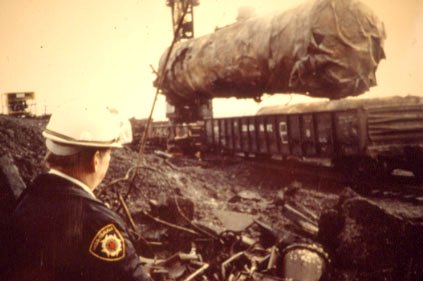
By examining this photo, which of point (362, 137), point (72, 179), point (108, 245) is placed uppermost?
point (72, 179)

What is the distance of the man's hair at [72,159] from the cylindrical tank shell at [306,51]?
6207 millimetres

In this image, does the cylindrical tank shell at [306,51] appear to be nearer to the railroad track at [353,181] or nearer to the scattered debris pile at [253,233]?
the railroad track at [353,181]

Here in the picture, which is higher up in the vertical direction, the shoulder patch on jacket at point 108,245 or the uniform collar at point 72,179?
the uniform collar at point 72,179

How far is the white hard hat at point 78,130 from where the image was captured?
70.6 inches

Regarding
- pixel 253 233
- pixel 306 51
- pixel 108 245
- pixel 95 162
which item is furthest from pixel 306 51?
pixel 108 245

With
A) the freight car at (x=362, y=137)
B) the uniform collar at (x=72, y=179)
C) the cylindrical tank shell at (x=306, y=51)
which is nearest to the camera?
the uniform collar at (x=72, y=179)

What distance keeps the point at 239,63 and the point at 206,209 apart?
3.65 metres

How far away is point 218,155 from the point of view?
14633 millimetres

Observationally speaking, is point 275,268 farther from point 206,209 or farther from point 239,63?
point 239,63

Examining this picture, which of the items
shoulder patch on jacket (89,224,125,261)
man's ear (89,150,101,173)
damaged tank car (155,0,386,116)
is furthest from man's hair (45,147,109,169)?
damaged tank car (155,0,386,116)

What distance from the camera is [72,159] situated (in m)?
1.77

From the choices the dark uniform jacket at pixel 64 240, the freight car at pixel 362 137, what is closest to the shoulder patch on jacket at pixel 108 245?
the dark uniform jacket at pixel 64 240

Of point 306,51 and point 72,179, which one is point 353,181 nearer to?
point 306,51

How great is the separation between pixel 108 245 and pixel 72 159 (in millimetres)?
437
